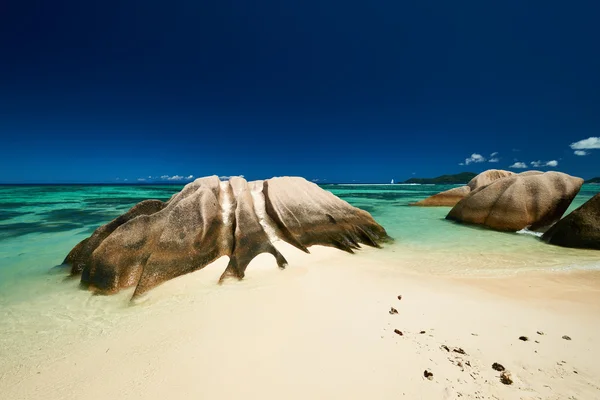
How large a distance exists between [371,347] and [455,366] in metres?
0.69

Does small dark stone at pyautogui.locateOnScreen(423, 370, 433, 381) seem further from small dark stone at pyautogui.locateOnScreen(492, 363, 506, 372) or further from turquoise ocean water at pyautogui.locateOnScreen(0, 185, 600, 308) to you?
turquoise ocean water at pyautogui.locateOnScreen(0, 185, 600, 308)

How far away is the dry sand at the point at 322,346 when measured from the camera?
2.12 meters

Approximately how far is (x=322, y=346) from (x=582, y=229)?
318 inches

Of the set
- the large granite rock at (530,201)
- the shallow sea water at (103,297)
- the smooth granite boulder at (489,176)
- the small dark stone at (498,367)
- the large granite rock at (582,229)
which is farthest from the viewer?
the smooth granite boulder at (489,176)

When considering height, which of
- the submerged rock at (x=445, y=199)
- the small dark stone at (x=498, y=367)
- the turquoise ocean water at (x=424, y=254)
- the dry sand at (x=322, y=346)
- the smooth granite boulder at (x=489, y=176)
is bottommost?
the turquoise ocean water at (x=424, y=254)

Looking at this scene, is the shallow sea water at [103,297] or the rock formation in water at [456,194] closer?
the shallow sea water at [103,297]

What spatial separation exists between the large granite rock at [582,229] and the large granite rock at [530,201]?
6.45 feet

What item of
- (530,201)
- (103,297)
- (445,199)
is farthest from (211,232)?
(445,199)

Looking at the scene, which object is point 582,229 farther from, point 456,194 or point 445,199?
point 456,194

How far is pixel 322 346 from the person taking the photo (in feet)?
8.52

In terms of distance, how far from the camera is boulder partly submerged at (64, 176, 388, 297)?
429 cm

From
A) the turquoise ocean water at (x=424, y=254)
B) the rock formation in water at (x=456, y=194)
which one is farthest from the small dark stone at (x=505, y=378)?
the rock formation in water at (x=456, y=194)

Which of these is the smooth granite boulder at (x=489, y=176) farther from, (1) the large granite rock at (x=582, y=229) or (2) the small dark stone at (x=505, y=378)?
(2) the small dark stone at (x=505, y=378)

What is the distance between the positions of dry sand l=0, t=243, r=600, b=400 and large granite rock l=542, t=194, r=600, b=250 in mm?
3839
